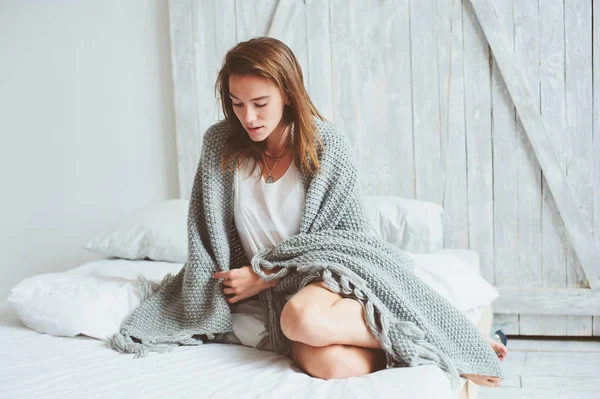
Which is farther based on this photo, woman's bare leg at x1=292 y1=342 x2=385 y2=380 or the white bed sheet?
woman's bare leg at x1=292 y1=342 x2=385 y2=380

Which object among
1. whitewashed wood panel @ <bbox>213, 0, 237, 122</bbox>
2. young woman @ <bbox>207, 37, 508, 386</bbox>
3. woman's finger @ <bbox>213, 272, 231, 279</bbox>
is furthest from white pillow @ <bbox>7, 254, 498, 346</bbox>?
whitewashed wood panel @ <bbox>213, 0, 237, 122</bbox>

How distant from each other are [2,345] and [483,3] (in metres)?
2.02

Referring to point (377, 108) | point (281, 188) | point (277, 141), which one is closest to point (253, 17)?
point (377, 108)

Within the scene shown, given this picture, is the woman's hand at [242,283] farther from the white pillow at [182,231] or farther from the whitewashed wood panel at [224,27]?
the whitewashed wood panel at [224,27]

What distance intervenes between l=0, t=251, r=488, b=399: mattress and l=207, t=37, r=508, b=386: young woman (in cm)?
8

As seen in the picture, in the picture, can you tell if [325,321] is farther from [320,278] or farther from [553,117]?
[553,117]

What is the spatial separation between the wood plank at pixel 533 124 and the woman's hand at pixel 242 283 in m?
1.39

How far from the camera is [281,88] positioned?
1682 millimetres

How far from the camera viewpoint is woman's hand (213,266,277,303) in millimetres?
1704

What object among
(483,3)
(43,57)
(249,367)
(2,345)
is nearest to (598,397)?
(249,367)

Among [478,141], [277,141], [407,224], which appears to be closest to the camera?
[277,141]

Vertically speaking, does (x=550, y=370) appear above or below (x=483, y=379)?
below

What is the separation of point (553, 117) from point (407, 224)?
2.37 feet

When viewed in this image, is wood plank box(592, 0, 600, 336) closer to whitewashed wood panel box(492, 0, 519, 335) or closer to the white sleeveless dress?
whitewashed wood panel box(492, 0, 519, 335)
